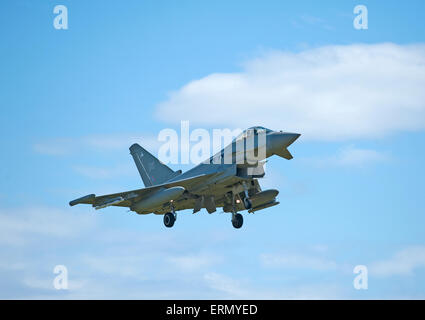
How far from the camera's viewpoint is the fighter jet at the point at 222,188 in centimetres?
4072

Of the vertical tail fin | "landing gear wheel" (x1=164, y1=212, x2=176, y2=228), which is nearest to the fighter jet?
"landing gear wheel" (x1=164, y1=212, x2=176, y2=228)

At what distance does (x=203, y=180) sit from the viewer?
42312 millimetres

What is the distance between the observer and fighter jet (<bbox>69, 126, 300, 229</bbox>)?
40719 mm

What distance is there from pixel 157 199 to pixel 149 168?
7247 millimetres

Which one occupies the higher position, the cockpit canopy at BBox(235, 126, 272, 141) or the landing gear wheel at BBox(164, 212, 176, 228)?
the cockpit canopy at BBox(235, 126, 272, 141)

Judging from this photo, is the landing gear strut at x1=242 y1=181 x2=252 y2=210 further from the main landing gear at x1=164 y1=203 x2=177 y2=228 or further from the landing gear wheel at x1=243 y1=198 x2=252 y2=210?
the main landing gear at x1=164 y1=203 x2=177 y2=228

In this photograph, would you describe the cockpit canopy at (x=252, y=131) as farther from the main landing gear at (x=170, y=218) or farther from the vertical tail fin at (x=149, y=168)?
the vertical tail fin at (x=149, y=168)

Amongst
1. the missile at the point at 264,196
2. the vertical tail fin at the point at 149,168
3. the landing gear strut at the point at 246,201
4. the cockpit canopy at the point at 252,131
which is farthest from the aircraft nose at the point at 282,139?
the vertical tail fin at the point at 149,168
